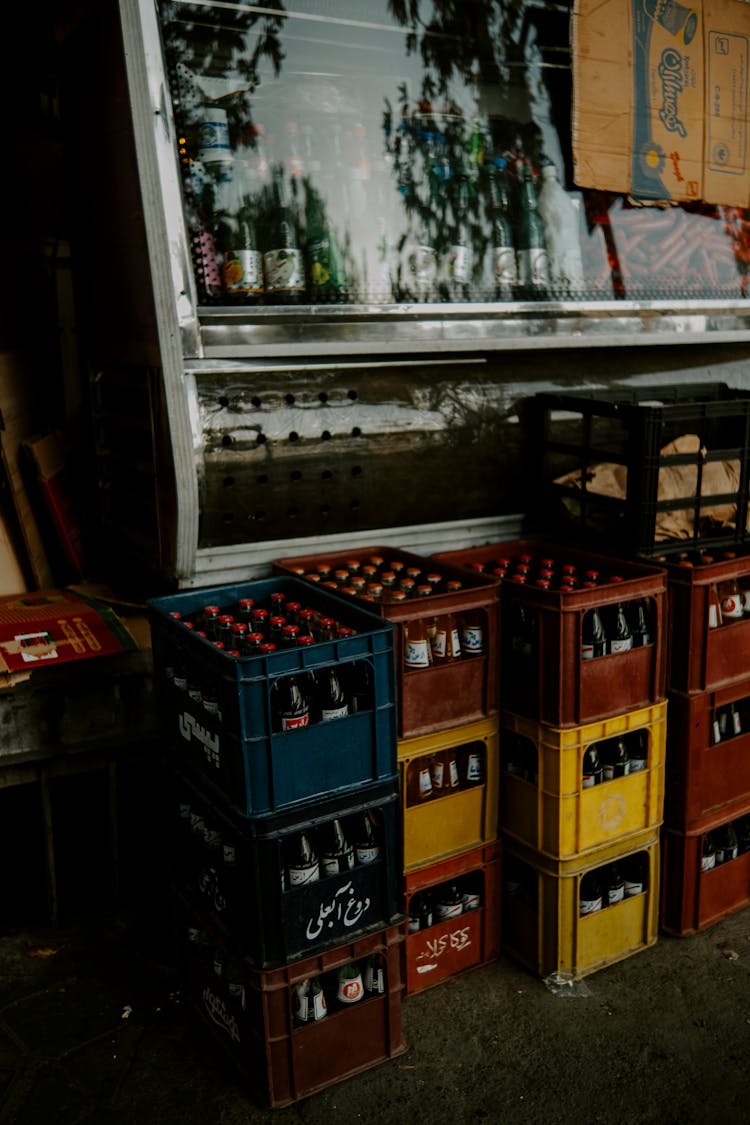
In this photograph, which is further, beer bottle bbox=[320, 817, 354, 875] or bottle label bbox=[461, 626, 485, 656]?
bottle label bbox=[461, 626, 485, 656]

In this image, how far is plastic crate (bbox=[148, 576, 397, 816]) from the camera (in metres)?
2.59

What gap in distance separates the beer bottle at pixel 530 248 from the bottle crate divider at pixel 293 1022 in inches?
103

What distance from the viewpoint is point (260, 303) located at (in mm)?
3361

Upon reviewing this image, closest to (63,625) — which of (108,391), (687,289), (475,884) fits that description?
(108,391)

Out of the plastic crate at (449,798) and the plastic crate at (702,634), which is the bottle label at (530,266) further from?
the plastic crate at (449,798)

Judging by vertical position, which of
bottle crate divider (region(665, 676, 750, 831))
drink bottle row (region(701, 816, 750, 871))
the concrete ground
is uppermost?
bottle crate divider (region(665, 676, 750, 831))

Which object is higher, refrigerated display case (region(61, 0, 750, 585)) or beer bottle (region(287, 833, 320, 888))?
refrigerated display case (region(61, 0, 750, 585))

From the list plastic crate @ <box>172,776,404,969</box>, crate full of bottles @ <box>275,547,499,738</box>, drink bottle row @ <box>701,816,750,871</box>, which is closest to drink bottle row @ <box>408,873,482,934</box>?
plastic crate @ <box>172,776,404,969</box>

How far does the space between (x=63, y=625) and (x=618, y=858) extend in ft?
7.33

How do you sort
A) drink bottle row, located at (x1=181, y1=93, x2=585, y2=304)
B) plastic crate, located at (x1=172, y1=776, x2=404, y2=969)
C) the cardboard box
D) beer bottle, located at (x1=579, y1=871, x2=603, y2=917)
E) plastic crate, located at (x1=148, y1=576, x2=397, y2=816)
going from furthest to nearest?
1. the cardboard box
2. beer bottle, located at (x1=579, y1=871, x2=603, y2=917)
3. drink bottle row, located at (x1=181, y1=93, x2=585, y2=304)
4. plastic crate, located at (x1=172, y1=776, x2=404, y2=969)
5. plastic crate, located at (x1=148, y1=576, x2=397, y2=816)

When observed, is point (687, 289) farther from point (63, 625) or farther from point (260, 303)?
point (63, 625)

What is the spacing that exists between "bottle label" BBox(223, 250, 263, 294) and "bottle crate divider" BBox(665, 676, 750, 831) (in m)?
2.15

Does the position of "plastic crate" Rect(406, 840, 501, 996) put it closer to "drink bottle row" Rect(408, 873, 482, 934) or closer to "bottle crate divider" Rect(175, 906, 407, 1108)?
"drink bottle row" Rect(408, 873, 482, 934)

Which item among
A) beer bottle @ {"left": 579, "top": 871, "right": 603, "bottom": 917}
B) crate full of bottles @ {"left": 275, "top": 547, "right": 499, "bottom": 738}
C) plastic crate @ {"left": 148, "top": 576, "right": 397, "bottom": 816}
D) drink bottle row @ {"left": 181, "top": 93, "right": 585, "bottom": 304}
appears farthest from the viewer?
beer bottle @ {"left": 579, "top": 871, "right": 603, "bottom": 917}
